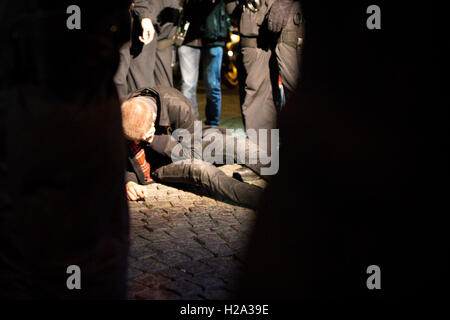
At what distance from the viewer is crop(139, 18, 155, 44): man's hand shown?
203 inches

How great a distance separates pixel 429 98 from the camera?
120 centimetres

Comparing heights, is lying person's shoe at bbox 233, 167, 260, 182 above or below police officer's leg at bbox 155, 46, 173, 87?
below

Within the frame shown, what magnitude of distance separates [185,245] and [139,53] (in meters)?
2.96

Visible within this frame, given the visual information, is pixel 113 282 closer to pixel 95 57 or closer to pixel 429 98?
pixel 95 57

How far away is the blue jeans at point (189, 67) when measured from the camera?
596 centimetres

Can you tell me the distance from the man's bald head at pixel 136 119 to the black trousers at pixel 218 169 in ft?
1.74

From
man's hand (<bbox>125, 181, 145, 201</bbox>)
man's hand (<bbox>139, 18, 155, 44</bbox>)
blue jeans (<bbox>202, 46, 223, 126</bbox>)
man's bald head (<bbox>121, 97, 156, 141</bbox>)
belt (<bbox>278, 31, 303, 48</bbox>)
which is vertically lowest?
man's hand (<bbox>125, 181, 145, 201</bbox>)

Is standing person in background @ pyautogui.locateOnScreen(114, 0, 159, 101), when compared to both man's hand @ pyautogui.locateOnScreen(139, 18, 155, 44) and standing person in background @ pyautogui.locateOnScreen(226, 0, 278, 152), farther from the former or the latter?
standing person in background @ pyautogui.locateOnScreen(226, 0, 278, 152)

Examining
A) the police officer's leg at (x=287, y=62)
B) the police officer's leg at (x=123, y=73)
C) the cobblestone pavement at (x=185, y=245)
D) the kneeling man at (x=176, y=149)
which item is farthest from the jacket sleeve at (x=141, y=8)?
the cobblestone pavement at (x=185, y=245)

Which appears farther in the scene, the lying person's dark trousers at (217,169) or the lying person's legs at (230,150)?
the lying person's legs at (230,150)

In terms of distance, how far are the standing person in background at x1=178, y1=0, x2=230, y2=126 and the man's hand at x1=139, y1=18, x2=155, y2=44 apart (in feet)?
2.34

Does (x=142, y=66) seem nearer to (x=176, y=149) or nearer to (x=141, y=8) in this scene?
(x=141, y=8)

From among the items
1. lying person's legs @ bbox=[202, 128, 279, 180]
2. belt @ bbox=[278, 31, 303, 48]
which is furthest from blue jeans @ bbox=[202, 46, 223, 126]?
lying person's legs @ bbox=[202, 128, 279, 180]

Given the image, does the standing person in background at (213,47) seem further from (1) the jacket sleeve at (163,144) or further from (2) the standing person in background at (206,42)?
(1) the jacket sleeve at (163,144)
